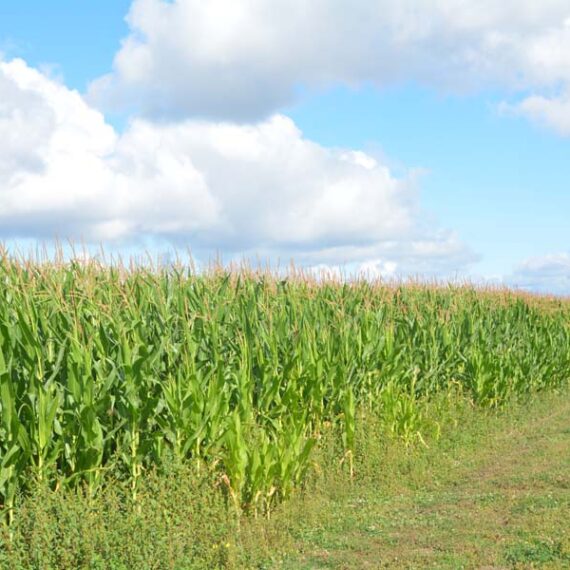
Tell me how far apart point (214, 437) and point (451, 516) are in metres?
3.31

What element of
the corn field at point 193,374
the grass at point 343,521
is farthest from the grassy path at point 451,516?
the corn field at point 193,374

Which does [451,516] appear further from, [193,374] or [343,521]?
[193,374]

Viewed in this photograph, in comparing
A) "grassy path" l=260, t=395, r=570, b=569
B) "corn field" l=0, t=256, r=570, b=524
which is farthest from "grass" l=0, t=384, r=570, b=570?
"corn field" l=0, t=256, r=570, b=524

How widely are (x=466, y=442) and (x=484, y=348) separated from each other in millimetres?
5119

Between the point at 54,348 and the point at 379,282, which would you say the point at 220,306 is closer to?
the point at 54,348

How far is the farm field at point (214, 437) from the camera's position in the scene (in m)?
7.84

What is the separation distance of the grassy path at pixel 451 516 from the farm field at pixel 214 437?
4 centimetres

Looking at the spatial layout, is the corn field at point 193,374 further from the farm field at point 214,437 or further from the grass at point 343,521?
the grass at point 343,521

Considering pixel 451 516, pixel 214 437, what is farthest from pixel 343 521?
pixel 214 437

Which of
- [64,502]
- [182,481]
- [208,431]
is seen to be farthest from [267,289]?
[64,502]

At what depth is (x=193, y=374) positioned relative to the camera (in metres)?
9.10

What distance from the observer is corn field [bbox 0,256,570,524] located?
8.31m

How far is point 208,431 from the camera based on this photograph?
9312 mm

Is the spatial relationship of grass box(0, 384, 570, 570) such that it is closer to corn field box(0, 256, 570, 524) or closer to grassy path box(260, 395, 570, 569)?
grassy path box(260, 395, 570, 569)
